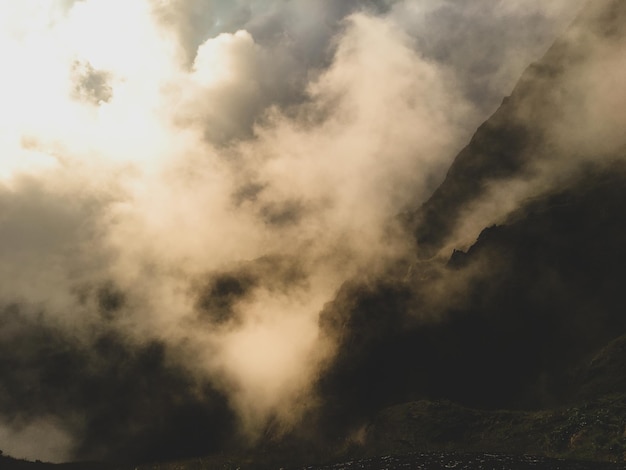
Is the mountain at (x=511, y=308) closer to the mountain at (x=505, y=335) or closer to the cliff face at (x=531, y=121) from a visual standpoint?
the mountain at (x=505, y=335)

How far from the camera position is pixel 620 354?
94312 millimetres

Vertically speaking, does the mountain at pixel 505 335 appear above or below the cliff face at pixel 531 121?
below

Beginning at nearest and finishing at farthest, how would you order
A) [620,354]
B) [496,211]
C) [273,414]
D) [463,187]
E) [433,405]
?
[620,354] → [433,405] → [496,211] → [273,414] → [463,187]

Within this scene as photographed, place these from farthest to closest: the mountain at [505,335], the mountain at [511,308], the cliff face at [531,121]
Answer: the cliff face at [531,121], the mountain at [511,308], the mountain at [505,335]

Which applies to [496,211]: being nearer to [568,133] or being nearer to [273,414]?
[568,133]

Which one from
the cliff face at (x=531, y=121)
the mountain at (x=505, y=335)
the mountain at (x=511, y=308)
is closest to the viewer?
the mountain at (x=505, y=335)

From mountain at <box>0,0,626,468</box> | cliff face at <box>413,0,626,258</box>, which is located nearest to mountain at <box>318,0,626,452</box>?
mountain at <box>0,0,626,468</box>

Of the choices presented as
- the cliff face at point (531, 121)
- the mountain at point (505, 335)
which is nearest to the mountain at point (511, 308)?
the mountain at point (505, 335)

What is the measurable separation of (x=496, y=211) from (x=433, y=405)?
75.5m

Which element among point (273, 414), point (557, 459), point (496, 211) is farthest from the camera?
point (273, 414)

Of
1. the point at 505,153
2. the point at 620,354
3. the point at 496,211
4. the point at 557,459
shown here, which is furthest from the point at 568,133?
the point at 557,459

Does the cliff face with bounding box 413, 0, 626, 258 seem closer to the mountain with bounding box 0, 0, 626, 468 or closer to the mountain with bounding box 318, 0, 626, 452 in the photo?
the mountain with bounding box 0, 0, 626, 468

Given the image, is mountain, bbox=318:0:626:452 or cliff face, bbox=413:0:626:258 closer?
mountain, bbox=318:0:626:452

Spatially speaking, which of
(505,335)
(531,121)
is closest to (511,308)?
(505,335)
